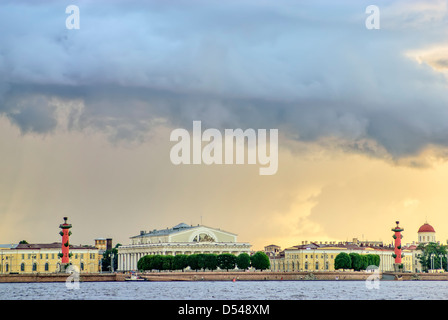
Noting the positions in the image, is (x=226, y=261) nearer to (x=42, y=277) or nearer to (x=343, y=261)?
(x=343, y=261)

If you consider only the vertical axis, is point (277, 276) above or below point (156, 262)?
below

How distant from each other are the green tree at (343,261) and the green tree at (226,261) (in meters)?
14.9

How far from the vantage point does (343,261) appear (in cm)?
13000

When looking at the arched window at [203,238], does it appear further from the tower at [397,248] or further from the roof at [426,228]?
the roof at [426,228]

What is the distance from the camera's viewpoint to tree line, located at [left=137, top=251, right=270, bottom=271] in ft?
403

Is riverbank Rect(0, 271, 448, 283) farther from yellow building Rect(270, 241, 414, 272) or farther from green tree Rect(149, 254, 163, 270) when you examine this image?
yellow building Rect(270, 241, 414, 272)

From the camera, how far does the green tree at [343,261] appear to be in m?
130

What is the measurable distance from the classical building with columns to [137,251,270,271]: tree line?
9.53m

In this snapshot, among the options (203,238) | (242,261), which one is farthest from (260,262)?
(203,238)

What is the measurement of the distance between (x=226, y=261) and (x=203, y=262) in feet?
10.4
